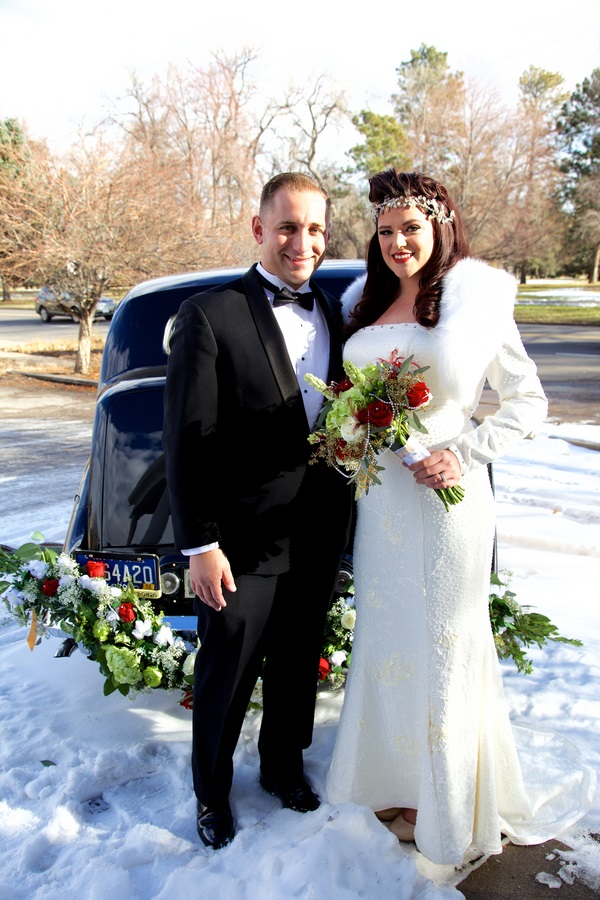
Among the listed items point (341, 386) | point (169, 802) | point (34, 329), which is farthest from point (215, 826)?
point (34, 329)

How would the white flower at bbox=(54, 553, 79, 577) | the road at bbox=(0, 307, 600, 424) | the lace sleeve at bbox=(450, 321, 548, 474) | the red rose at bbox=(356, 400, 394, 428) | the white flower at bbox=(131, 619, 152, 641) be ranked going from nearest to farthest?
the red rose at bbox=(356, 400, 394, 428) → the lace sleeve at bbox=(450, 321, 548, 474) → the white flower at bbox=(131, 619, 152, 641) → the white flower at bbox=(54, 553, 79, 577) → the road at bbox=(0, 307, 600, 424)

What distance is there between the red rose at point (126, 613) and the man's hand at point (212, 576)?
80cm

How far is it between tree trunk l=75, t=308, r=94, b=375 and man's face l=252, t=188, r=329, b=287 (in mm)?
13025

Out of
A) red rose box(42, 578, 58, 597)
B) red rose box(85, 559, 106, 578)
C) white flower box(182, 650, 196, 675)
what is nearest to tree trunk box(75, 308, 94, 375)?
red rose box(42, 578, 58, 597)

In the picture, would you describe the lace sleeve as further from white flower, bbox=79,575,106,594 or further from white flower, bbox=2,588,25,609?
white flower, bbox=2,588,25,609

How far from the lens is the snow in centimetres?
236

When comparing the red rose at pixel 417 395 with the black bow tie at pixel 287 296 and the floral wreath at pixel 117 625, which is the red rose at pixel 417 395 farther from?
the floral wreath at pixel 117 625

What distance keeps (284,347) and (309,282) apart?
1.16ft

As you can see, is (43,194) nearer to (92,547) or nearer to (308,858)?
→ (92,547)

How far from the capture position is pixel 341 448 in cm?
223

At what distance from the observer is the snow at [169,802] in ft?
7.73

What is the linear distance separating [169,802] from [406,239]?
2.22m

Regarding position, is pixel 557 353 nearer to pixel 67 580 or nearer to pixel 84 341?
pixel 84 341

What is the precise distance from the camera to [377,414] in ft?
6.91
